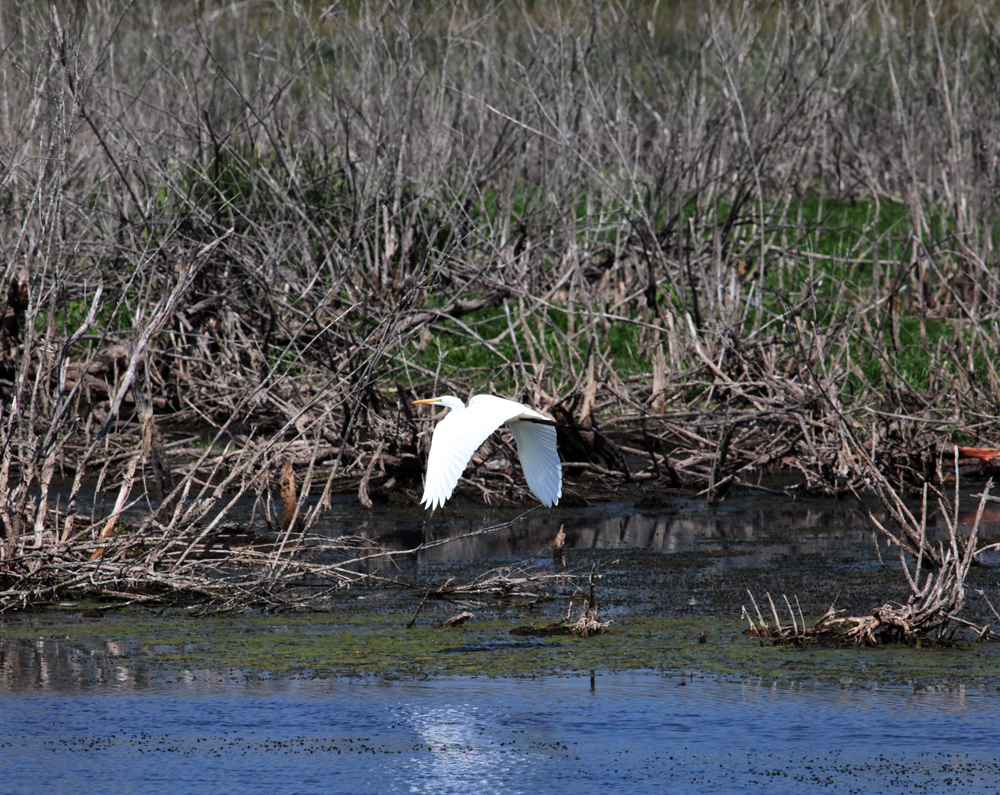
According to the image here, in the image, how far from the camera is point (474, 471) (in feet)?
28.9

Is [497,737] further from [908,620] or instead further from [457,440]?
[457,440]

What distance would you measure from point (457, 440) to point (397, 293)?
464 centimetres

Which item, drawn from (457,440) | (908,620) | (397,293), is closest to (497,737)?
(908,620)

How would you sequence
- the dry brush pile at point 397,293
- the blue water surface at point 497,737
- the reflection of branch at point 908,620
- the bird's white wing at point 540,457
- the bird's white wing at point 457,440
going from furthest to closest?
the bird's white wing at point 540,457 < the dry brush pile at point 397,293 < the bird's white wing at point 457,440 < the reflection of branch at point 908,620 < the blue water surface at point 497,737

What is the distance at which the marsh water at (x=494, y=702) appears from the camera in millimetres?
4348

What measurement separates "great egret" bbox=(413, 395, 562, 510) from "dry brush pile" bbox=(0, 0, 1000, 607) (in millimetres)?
443

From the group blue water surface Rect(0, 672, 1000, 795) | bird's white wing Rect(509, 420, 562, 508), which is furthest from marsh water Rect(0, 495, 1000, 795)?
bird's white wing Rect(509, 420, 562, 508)

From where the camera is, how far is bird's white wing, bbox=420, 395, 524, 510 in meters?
6.08

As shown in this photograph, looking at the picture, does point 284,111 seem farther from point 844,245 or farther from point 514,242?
point 844,245

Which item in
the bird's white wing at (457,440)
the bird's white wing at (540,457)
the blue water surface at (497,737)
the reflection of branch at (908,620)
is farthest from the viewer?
the bird's white wing at (540,457)

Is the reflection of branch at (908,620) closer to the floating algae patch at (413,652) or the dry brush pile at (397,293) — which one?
the floating algae patch at (413,652)

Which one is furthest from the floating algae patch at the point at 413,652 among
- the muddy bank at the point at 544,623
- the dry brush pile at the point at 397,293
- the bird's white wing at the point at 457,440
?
the bird's white wing at the point at 457,440

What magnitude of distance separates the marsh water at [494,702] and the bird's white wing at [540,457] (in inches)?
21.5

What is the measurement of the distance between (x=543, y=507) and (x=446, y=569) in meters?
1.63
